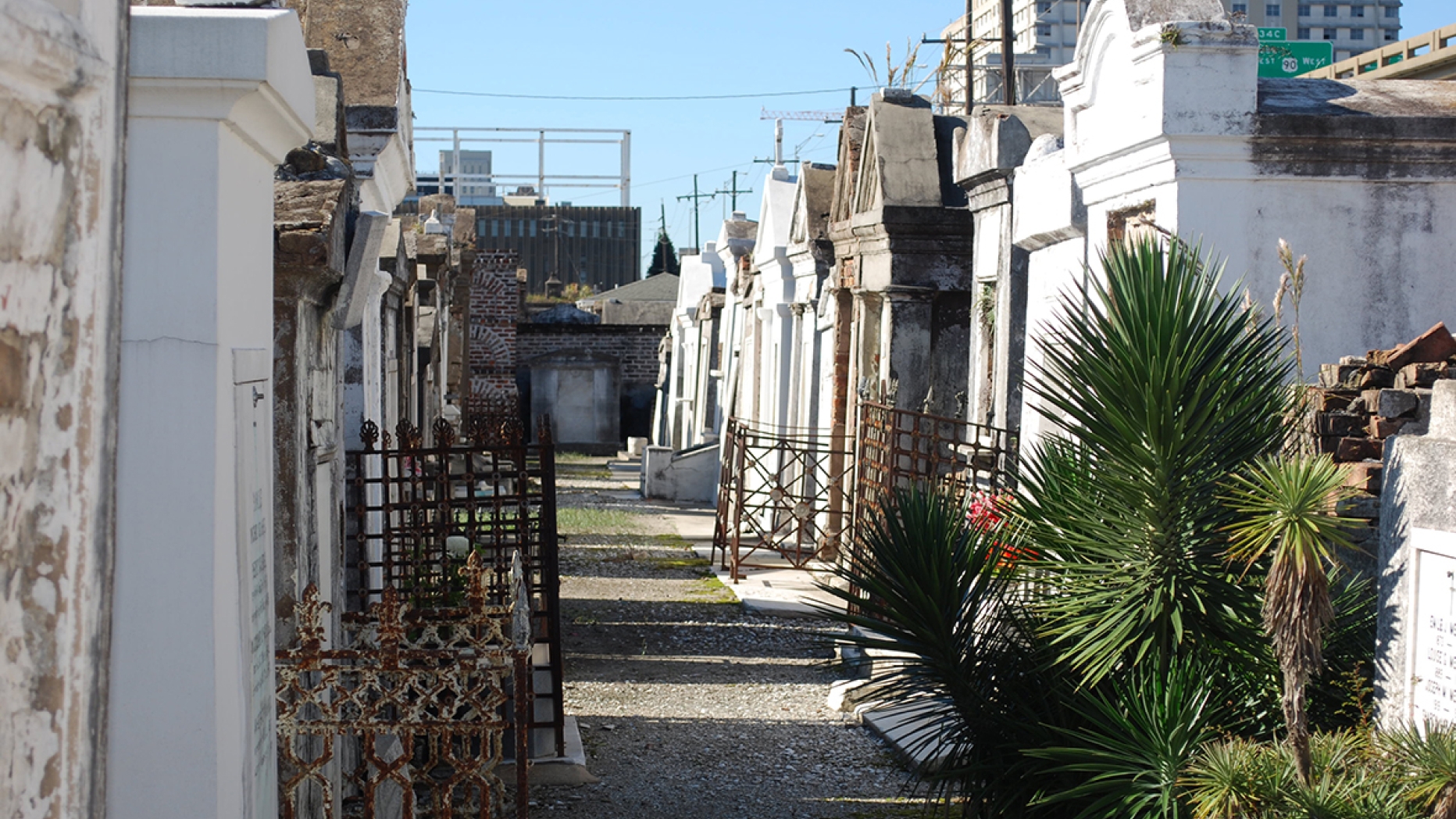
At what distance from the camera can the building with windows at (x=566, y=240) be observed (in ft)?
188

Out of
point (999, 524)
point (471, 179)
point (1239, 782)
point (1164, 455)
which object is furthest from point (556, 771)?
point (471, 179)

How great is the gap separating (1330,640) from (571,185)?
132ft

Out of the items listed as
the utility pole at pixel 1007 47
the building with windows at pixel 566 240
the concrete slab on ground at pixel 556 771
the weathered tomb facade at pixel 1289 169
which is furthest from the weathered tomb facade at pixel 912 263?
the building with windows at pixel 566 240

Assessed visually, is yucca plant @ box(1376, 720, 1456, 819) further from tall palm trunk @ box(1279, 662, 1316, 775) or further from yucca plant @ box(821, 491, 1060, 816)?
yucca plant @ box(821, 491, 1060, 816)

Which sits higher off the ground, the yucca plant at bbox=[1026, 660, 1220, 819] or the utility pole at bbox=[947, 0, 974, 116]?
the utility pole at bbox=[947, 0, 974, 116]

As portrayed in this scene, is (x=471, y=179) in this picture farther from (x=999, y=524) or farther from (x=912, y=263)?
(x=999, y=524)

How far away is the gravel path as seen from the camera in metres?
6.77

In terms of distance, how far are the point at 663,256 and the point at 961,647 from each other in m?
55.2

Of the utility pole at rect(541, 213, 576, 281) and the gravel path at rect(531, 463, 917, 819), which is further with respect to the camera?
the utility pole at rect(541, 213, 576, 281)

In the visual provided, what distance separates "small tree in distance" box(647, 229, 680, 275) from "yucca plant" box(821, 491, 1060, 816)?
2122 inches

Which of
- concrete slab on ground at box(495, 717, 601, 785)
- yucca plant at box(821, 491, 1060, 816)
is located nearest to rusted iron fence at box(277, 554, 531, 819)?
yucca plant at box(821, 491, 1060, 816)

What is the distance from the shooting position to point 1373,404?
16.0 feet

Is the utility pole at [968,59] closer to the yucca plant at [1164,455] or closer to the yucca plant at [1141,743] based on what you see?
the yucca plant at [1164,455]

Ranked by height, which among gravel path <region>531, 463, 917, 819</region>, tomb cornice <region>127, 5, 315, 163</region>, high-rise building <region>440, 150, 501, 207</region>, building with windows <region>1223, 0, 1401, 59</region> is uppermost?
building with windows <region>1223, 0, 1401, 59</region>
